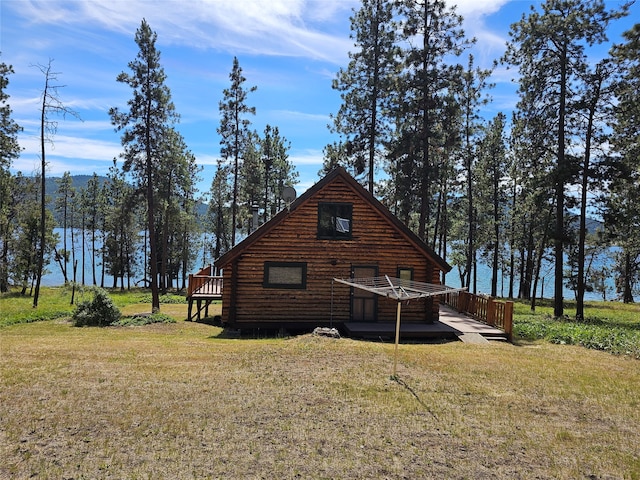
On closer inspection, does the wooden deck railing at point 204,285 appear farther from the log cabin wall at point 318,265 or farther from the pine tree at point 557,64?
the pine tree at point 557,64

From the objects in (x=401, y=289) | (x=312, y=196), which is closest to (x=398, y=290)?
(x=401, y=289)

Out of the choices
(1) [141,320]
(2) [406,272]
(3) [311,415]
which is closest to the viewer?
(3) [311,415]

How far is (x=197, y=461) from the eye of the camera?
5254mm

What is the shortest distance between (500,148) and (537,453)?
32.3m

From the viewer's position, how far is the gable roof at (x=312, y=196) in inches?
628

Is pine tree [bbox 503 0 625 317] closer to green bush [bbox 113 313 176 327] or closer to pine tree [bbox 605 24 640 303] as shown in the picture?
pine tree [bbox 605 24 640 303]

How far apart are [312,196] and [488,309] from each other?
8296 mm

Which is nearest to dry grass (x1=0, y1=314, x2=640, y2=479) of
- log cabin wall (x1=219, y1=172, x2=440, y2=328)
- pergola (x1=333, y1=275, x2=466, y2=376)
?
pergola (x1=333, y1=275, x2=466, y2=376)

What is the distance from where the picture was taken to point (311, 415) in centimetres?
675

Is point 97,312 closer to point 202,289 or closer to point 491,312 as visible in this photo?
point 202,289

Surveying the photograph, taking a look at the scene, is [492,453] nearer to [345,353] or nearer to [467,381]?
[467,381]

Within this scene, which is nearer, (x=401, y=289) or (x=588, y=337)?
(x=401, y=289)

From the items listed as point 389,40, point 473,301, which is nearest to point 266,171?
point 389,40

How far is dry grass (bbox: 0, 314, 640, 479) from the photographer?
207 inches
